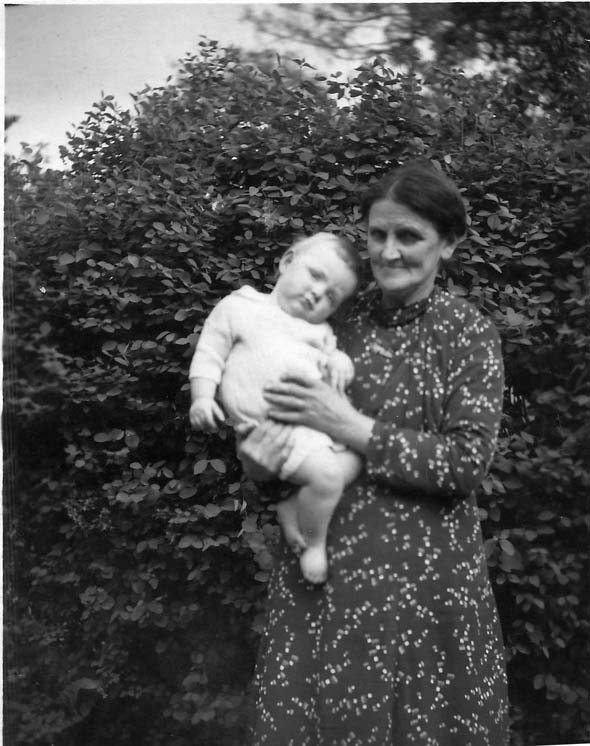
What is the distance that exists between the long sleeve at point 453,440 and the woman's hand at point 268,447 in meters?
0.18

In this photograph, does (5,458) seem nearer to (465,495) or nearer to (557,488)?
(465,495)

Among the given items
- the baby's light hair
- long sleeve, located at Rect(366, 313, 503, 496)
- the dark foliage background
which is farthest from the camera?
the dark foliage background

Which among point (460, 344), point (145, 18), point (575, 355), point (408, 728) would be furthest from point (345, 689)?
point (145, 18)

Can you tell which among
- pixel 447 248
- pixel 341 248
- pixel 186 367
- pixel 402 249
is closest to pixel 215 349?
pixel 341 248

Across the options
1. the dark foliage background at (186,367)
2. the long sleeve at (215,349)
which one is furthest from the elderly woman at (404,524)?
the dark foliage background at (186,367)

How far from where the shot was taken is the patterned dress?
1889 millimetres

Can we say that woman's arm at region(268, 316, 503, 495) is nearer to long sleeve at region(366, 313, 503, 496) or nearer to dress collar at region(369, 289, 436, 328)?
long sleeve at region(366, 313, 503, 496)

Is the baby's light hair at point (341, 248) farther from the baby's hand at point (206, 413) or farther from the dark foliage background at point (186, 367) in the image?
the dark foliage background at point (186, 367)

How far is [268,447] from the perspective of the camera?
1910mm

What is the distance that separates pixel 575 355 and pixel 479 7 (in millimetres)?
1104

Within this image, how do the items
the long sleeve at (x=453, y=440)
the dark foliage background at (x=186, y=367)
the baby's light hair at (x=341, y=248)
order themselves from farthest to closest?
the dark foliage background at (x=186, y=367) < the baby's light hair at (x=341, y=248) < the long sleeve at (x=453, y=440)

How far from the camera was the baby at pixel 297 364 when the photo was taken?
1.90 metres

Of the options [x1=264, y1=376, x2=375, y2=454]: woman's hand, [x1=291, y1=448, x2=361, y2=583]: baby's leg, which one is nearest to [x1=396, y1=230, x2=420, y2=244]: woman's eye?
[x1=264, y1=376, x2=375, y2=454]: woman's hand

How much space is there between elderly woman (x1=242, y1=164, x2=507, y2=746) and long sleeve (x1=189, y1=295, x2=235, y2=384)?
141mm
